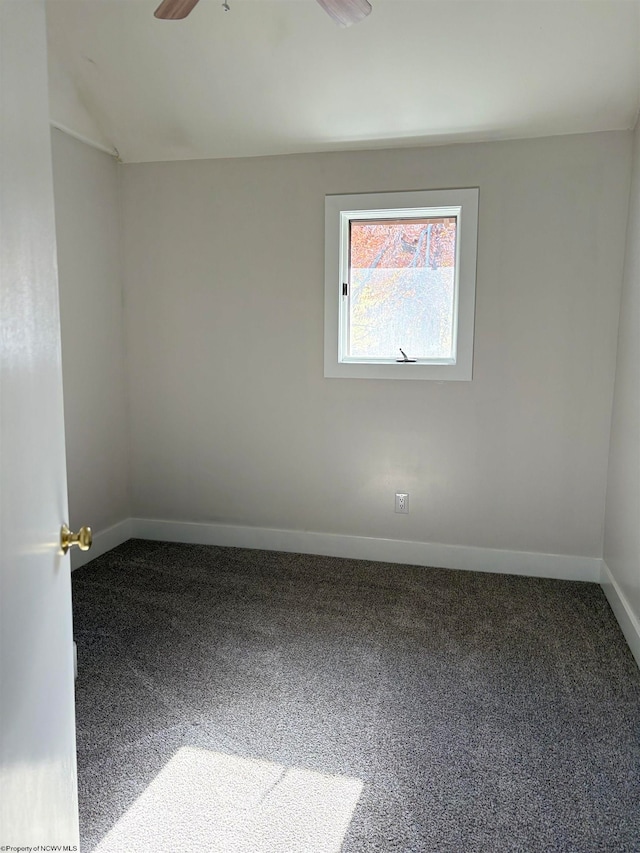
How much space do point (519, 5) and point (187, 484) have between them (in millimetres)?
2986

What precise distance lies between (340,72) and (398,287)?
3.65 feet

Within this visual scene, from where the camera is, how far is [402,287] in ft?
11.2

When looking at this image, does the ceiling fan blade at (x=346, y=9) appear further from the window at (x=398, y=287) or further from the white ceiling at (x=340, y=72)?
the window at (x=398, y=287)

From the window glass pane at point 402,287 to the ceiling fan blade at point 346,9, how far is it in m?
1.34

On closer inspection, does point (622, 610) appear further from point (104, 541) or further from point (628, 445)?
point (104, 541)

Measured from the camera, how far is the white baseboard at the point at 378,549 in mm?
3293

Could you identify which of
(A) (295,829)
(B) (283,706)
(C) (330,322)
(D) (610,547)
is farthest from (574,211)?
(A) (295,829)

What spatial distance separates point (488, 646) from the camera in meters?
2.57

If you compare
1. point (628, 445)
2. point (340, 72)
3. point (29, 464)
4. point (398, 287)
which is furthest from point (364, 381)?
point (29, 464)

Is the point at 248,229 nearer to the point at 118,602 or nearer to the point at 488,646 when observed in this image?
the point at 118,602

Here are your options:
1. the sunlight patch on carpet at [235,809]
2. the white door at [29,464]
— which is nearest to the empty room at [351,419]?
the sunlight patch on carpet at [235,809]

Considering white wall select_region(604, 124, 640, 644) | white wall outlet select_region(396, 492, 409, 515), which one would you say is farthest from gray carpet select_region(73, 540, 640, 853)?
white wall outlet select_region(396, 492, 409, 515)

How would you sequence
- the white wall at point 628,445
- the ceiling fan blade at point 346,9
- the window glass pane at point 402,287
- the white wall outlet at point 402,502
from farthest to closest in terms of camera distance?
the white wall outlet at point 402,502 < the window glass pane at point 402,287 < the white wall at point 628,445 < the ceiling fan blade at point 346,9

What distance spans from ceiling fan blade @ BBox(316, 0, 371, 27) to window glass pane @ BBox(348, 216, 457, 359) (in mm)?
1337
